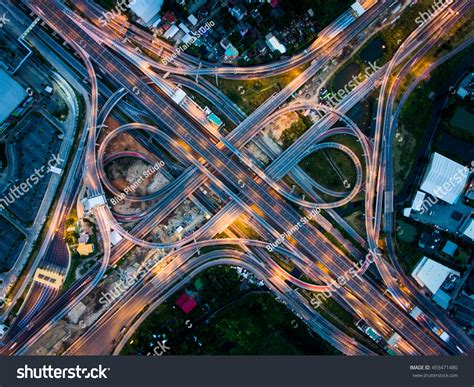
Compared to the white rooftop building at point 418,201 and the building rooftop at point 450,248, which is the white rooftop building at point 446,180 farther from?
the building rooftop at point 450,248

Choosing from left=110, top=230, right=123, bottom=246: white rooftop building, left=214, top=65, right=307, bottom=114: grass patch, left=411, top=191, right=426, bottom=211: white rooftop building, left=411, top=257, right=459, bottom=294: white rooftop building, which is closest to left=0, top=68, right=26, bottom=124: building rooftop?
left=110, top=230, right=123, bottom=246: white rooftop building

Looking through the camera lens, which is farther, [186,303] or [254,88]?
[254,88]

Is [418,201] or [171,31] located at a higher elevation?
[171,31]

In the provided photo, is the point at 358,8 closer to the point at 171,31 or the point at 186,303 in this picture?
the point at 171,31

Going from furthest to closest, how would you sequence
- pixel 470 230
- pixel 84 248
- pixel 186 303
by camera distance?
pixel 470 230
pixel 186 303
pixel 84 248

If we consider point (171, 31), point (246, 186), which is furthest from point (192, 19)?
point (246, 186)

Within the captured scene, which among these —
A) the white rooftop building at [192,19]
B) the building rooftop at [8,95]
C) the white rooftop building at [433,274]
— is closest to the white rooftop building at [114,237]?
the building rooftop at [8,95]

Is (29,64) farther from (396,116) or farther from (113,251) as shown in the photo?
(396,116)

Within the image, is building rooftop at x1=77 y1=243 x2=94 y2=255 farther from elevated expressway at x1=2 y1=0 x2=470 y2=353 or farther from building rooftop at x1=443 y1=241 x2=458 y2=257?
building rooftop at x1=443 y1=241 x2=458 y2=257

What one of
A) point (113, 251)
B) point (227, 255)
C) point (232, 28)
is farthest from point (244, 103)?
point (113, 251)
